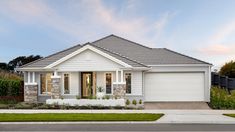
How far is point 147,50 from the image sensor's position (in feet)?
93.6

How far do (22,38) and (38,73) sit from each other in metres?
5.52

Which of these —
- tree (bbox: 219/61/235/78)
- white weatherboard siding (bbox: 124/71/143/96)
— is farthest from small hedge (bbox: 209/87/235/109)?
tree (bbox: 219/61/235/78)

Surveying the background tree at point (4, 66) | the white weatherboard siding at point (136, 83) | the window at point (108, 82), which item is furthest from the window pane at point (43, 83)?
the background tree at point (4, 66)

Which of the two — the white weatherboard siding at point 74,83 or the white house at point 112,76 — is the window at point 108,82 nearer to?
the white house at point 112,76

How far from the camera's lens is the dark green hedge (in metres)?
25.4

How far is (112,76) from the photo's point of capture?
24891mm

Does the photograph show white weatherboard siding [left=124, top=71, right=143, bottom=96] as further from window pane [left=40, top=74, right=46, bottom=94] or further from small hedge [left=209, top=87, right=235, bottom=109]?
window pane [left=40, top=74, right=46, bottom=94]

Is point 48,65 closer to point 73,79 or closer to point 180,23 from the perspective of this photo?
point 73,79

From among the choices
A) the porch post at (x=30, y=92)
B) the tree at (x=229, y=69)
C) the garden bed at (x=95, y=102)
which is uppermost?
the tree at (x=229, y=69)

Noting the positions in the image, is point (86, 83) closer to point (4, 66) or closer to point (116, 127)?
point (116, 127)

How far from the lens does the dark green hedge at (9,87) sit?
25.4 m

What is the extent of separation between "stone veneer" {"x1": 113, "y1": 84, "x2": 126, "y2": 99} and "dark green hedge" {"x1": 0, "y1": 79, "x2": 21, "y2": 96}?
7872mm

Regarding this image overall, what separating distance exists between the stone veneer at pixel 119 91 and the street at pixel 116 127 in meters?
8.94

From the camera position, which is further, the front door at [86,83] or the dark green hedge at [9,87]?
the dark green hedge at [9,87]
